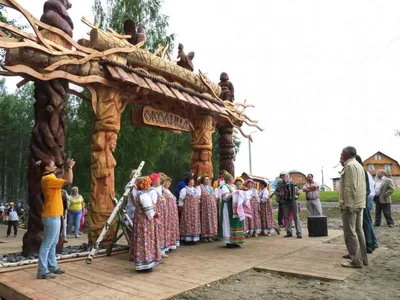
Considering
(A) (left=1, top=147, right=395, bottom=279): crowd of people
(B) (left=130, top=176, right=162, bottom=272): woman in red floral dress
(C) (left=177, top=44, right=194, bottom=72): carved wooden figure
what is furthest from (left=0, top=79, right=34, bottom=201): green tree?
(B) (left=130, top=176, right=162, bottom=272): woman in red floral dress

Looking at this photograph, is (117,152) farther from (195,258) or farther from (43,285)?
(43,285)

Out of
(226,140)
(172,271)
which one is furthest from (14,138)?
(172,271)

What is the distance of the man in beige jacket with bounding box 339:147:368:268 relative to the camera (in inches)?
196

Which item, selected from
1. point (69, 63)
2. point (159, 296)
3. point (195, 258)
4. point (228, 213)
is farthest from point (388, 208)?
point (69, 63)

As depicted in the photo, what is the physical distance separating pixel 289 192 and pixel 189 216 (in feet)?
8.63

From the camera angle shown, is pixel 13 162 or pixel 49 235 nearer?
pixel 49 235

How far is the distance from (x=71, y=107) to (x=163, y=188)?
1394cm

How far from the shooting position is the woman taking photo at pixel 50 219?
14.4ft

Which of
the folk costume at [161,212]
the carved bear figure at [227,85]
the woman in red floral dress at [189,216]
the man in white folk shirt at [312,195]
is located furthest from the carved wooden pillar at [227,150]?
the folk costume at [161,212]

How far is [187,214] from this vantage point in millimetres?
7340

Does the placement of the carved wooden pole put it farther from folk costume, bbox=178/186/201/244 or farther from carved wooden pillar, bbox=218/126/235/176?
folk costume, bbox=178/186/201/244

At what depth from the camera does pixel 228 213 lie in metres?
6.92

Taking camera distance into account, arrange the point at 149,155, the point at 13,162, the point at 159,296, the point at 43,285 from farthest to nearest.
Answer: the point at 13,162 < the point at 149,155 < the point at 43,285 < the point at 159,296

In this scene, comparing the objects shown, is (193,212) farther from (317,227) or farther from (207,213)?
(317,227)
